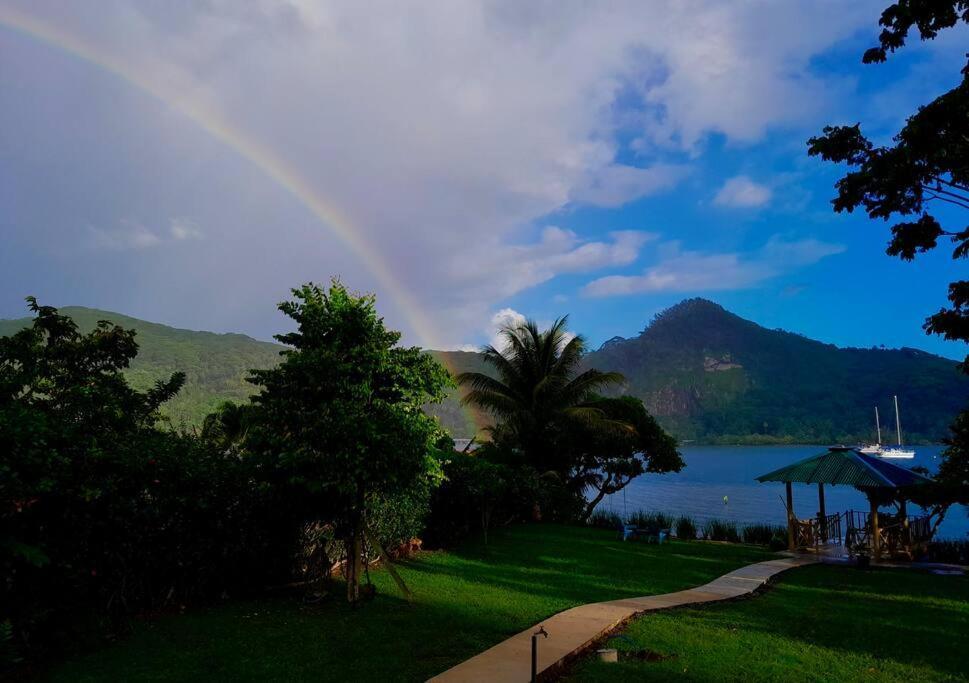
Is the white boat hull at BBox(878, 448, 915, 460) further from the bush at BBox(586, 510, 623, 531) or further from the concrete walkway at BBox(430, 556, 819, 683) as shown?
the concrete walkway at BBox(430, 556, 819, 683)

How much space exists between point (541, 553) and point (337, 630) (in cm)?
939

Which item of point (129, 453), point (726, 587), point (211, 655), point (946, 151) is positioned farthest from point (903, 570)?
point (129, 453)

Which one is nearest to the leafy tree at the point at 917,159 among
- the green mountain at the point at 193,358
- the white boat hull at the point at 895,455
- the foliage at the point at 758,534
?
the foliage at the point at 758,534

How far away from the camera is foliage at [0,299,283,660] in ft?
20.2

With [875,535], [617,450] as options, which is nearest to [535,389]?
[617,450]

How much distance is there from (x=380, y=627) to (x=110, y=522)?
3.75m

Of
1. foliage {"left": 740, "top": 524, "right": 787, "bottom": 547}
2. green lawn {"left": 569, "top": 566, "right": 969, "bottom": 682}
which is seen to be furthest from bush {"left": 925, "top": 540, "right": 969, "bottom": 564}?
green lawn {"left": 569, "top": 566, "right": 969, "bottom": 682}

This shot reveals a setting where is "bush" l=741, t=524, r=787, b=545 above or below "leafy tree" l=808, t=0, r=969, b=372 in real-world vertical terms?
below

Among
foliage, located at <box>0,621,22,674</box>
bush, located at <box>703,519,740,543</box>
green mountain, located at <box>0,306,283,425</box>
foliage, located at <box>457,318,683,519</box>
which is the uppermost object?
green mountain, located at <box>0,306,283,425</box>

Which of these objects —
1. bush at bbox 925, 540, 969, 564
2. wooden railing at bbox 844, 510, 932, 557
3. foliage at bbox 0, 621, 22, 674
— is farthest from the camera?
wooden railing at bbox 844, 510, 932, 557

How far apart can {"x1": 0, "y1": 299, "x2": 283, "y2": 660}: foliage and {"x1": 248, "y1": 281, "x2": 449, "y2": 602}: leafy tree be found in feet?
3.35

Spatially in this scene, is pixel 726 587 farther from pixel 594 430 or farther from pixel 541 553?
pixel 594 430

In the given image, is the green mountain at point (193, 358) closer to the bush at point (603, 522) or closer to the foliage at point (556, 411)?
the foliage at point (556, 411)

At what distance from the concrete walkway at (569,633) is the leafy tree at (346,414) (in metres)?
3.03
